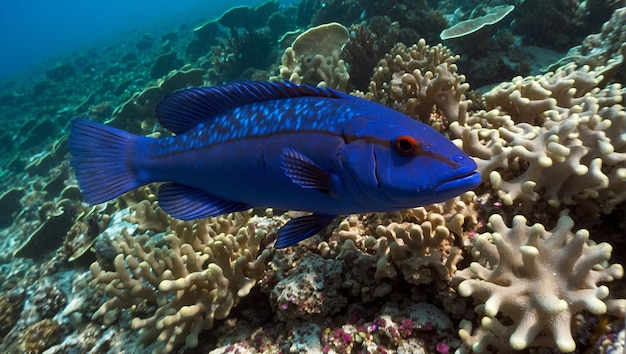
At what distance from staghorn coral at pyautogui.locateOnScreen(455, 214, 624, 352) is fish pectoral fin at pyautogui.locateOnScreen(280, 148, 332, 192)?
103 cm

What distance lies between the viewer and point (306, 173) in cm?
172

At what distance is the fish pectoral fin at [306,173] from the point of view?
1.71m

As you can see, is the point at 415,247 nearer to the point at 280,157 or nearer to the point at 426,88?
the point at 280,157

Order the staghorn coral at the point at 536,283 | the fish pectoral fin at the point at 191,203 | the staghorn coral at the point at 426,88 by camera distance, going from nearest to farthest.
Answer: the staghorn coral at the point at 536,283
the fish pectoral fin at the point at 191,203
the staghorn coral at the point at 426,88

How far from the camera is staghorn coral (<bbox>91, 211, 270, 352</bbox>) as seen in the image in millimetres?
3092

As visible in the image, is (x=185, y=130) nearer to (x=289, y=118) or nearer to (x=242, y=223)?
(x=289, y=118)

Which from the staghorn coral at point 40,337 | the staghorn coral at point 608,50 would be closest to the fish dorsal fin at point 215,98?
the staghorn coral at point 608,50

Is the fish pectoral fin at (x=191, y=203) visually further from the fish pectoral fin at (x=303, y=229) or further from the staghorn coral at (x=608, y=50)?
the staghorn coral at (x=608, y=50)

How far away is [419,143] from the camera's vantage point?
156 centimetres

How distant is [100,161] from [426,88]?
3.00 meters

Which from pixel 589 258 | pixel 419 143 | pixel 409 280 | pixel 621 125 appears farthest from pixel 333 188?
pixel 621 125

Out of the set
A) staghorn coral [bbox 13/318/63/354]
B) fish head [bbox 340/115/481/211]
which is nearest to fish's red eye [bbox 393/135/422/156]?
fish head [bbox 340/115/481/211]

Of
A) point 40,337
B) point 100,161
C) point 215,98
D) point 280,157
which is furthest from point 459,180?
point 40,337

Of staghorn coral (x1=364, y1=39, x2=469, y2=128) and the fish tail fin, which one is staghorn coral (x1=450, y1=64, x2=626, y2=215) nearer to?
staghorn coral (x1=364, y1=39, x2=469, y2=128)
